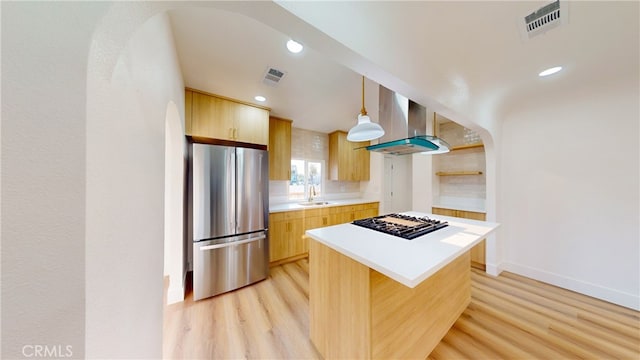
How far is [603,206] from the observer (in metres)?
2.13

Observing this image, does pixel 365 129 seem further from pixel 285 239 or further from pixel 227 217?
pixel 285 239

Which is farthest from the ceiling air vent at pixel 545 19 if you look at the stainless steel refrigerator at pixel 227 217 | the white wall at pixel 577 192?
the stainless steel refrigerator at pixel 227 217

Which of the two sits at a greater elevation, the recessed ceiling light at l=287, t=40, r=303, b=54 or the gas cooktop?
the recessed ceiling light at l=287, t=40, r=303, b=54

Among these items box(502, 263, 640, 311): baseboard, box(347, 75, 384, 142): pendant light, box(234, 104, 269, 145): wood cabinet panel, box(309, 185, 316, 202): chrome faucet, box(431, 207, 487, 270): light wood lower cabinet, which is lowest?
box(502, 263, 640, 311): baseboard

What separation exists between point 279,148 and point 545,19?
286 cm

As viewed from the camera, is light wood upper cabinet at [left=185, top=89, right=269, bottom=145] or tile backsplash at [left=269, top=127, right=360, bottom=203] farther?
tile backsplash at [left=269, top=127, right=360, bottom=203]

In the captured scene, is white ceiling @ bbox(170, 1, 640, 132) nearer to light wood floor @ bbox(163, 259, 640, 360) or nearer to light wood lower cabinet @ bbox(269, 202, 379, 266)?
light wood lower cabinet @ bbox(269, 202, 379, 266)

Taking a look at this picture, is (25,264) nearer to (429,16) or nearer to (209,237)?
(429,16)

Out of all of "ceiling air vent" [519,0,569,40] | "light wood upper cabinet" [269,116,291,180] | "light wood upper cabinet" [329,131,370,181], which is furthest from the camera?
"light wood upper cabinet" [329,131,370,181]


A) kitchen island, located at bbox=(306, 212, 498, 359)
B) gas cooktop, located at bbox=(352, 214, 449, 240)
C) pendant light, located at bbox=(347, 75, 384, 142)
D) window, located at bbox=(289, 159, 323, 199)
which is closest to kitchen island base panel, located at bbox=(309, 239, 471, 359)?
kitchen island, located at bbox=(306, 212, 498, 359)

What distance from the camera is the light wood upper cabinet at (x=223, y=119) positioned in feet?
7.06

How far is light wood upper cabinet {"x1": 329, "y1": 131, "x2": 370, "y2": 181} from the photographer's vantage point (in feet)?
12.5

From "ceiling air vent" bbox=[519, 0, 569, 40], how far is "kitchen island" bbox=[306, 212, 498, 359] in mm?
1440

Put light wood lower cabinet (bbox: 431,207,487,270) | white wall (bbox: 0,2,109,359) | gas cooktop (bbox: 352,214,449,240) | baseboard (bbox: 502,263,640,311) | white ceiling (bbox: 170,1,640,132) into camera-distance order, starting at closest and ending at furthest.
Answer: white wall (bbox: 0,2,109,359) < white ceiling (bbox: 170,1,640,132) < gas cooktop (bbox: 352,214,449,240) < baseboard (bbox: 502,263,640,311) < light wood lower cabinet (bbox: 431,207,487,270)
